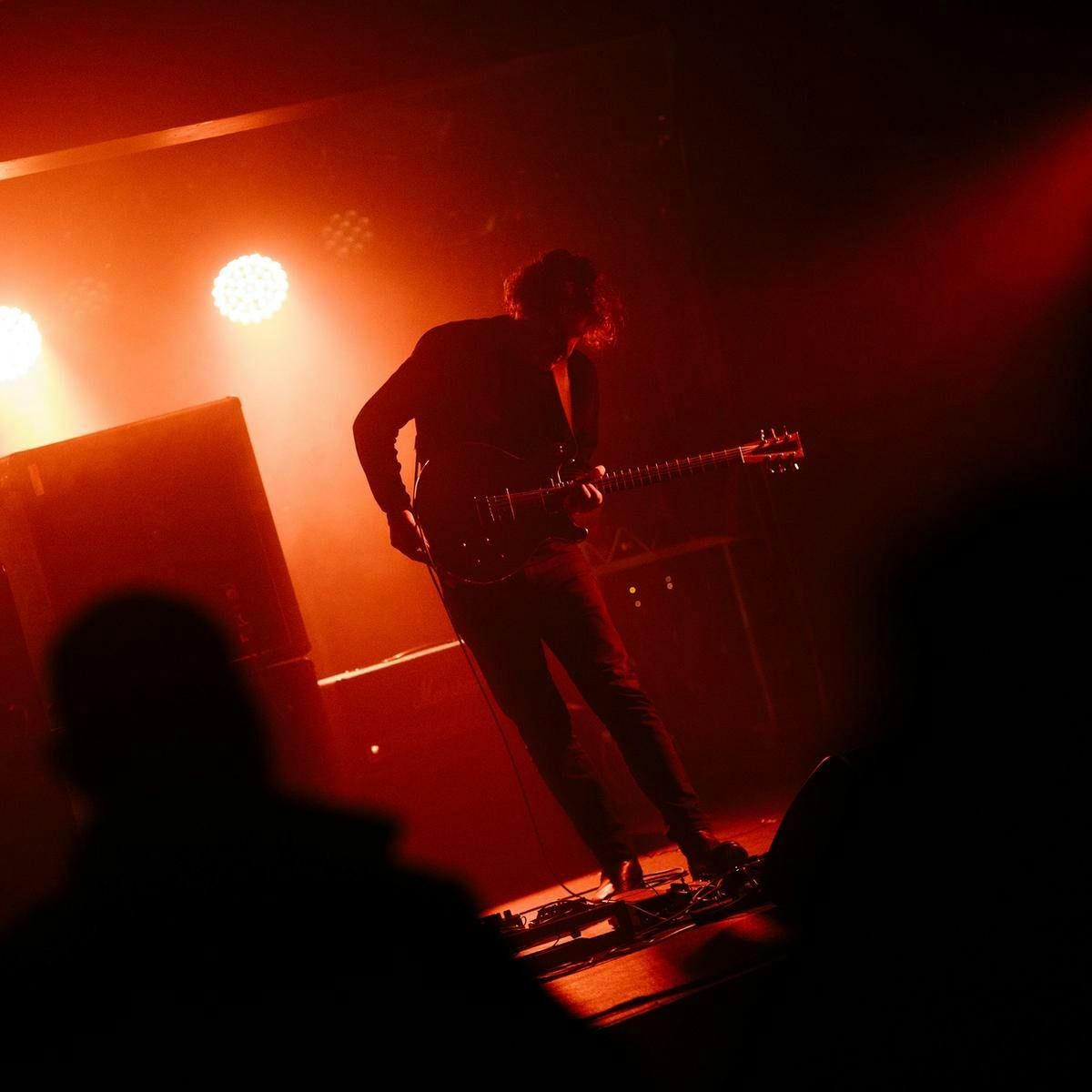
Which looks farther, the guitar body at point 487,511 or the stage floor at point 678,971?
the guitar body at point 487,511

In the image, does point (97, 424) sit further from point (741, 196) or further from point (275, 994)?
point (275, 994)

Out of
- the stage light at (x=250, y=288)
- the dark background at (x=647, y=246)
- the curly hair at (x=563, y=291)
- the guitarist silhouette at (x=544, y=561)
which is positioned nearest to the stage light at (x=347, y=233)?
the dark background at (x=647, y=246)

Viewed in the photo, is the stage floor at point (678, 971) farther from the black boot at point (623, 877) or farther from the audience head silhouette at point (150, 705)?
the audience head silhouette at point (150, 705)

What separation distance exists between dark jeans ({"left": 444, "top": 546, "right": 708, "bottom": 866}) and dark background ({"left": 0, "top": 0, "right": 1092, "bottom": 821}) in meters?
1.56

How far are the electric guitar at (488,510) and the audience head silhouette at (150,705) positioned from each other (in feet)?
2.55

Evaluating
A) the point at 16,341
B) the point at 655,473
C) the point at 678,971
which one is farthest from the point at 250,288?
the point at 678,971

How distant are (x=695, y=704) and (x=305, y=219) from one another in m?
3.62

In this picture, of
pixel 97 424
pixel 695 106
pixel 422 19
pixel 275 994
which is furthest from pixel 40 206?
pixel 275 994

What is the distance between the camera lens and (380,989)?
83.7 inches

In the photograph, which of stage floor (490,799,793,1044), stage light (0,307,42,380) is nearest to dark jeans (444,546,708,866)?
stage floor (490,799,793,1044)

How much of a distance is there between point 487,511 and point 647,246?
250cm

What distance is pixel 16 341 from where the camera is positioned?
5824mm

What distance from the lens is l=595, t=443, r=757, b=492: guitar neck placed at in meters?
3.38

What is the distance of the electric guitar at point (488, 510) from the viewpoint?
10.0ft
